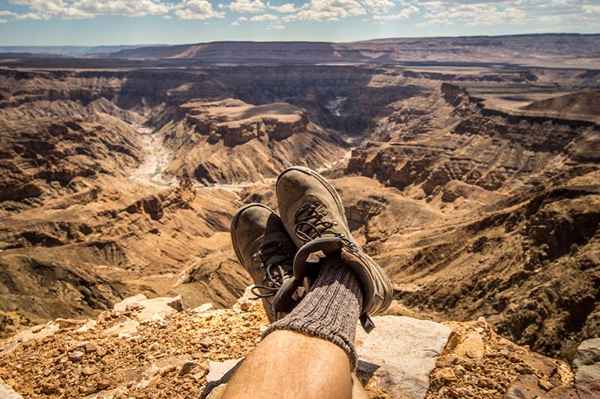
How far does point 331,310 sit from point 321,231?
213cm

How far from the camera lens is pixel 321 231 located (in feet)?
18.5

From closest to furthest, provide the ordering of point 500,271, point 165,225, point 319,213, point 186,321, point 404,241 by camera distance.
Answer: point 319,213, point 186,321, point 500,271, point 404,241, point 165,225

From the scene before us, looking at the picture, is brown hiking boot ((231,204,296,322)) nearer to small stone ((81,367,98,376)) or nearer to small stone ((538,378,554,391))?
small stone ((81,367,98,376))

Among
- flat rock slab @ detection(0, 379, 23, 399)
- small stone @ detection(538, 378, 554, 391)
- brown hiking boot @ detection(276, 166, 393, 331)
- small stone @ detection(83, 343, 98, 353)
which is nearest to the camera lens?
small stone @ detection(538, 378, 554, 391)

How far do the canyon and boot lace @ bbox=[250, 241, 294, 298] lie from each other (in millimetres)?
3210

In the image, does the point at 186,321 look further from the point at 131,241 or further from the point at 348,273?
the point at 131,241

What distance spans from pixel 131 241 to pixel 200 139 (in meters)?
53.8

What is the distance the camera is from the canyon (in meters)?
20.5

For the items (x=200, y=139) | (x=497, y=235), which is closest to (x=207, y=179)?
(x=200, y=139)

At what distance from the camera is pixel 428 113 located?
105 m

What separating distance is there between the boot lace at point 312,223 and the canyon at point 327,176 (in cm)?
294

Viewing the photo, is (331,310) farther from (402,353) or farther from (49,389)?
(49,389)

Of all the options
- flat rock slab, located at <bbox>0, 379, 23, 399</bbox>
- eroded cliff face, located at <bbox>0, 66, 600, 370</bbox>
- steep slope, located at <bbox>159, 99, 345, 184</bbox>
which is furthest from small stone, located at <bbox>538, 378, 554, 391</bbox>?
steep slope, located at <bbox>159, 99, 345, 184</bbox>

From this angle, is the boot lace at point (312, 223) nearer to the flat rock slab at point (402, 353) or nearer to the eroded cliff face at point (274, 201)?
the flat rock slab at point (402, 353)
